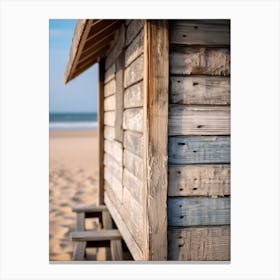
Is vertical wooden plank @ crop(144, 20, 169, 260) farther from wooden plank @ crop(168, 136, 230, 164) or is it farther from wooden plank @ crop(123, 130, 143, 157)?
wooden plank @ crop(123, 130, 143, 157)

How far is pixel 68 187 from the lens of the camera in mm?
9578

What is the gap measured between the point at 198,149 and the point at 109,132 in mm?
2571

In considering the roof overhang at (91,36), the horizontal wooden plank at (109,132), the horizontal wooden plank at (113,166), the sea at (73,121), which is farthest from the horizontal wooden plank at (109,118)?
the sea at (73,121)

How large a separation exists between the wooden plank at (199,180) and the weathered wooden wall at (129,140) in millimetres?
240

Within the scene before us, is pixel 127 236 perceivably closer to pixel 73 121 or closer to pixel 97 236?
pixel 97 236

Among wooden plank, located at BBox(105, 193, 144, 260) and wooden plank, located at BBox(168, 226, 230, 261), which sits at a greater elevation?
wooden plank, located at BBox(168, 226, 230, 261)

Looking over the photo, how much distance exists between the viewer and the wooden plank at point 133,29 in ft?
9.81

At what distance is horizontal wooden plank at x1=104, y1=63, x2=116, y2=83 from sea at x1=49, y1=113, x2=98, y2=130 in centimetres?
2240

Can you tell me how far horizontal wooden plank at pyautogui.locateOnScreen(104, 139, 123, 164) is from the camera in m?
4.09

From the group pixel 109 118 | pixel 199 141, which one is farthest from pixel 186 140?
pixel 109 118

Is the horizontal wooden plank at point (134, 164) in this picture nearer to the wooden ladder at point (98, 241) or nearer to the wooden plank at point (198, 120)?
the wooden plank at point (198, 120)

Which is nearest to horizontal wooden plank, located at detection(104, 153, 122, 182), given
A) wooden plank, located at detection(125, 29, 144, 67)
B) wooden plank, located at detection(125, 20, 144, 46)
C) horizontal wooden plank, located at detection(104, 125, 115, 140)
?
horizontal wooden plank, located at detection(104, 125, 115, 140)
